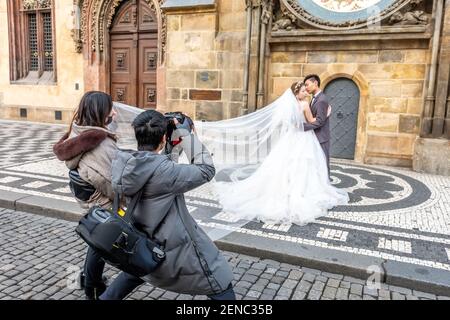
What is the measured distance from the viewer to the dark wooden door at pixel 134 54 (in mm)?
12492

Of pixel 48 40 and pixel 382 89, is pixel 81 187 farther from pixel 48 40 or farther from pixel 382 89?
pixel 48 40

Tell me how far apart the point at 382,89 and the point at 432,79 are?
957mm

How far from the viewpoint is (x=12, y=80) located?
1507cm

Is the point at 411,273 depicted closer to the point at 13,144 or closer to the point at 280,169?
the point at 280,169

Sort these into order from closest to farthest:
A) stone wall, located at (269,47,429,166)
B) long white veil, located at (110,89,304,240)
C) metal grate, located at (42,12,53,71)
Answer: long white veil, located at (110,89,304,240) → stone wall, located at (269,47,429,166) → metal grate, located at (42,12,53,71)

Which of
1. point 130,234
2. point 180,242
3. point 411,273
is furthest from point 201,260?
point 411,273

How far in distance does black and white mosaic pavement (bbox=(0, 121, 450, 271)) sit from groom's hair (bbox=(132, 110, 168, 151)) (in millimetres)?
2199

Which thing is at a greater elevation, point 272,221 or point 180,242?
point 180,242

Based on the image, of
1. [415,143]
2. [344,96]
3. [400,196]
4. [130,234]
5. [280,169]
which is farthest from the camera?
[344,96]

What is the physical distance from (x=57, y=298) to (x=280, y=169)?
9.86 feet

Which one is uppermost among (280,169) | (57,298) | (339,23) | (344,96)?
(339,23)

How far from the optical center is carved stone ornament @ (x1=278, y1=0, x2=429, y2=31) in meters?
7.77

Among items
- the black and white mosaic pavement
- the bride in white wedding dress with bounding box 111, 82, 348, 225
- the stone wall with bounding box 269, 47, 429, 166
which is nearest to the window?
the black and white mosaic pavement

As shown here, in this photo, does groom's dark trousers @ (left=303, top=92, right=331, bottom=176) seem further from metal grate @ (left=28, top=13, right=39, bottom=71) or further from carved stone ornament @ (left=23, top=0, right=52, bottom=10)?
metal grate @ (left=28, top=13, right=39, bottom=71)
